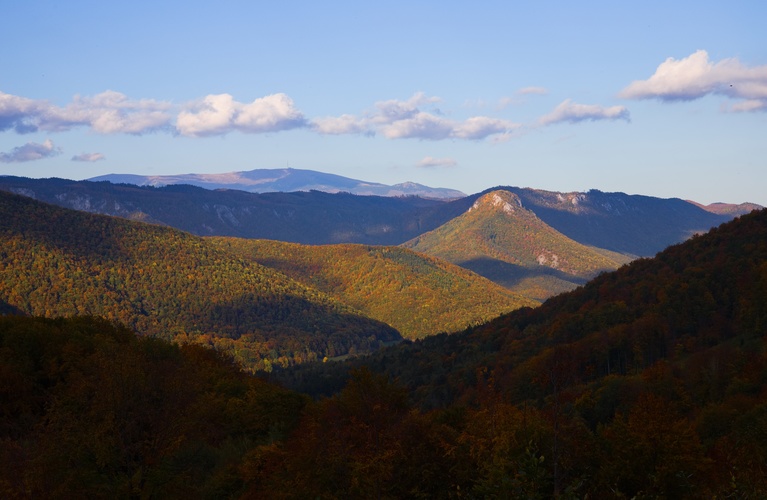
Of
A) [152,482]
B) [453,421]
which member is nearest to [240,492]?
[152,482]

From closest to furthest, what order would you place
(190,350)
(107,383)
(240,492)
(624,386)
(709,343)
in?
(107,383) < (240,492) < (624,386) < (190,350) < (709,343)

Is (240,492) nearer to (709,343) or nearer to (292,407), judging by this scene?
(292,407)

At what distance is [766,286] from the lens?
324 feet

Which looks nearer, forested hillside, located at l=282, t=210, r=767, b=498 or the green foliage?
forested hillside, located at l=282, t=210, r=767, b=498

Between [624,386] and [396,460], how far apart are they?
45.7 m

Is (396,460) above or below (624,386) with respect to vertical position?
above

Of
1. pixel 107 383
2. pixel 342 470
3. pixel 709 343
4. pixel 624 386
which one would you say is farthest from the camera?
pixel 709 343

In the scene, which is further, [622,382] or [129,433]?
[622,382]

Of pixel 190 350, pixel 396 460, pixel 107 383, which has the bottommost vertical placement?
pixel 190 350

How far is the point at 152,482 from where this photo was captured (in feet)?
110

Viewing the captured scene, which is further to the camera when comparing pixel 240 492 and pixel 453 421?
pixel 453 421

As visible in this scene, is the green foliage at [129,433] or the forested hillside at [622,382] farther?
the green foliage at [129,433]

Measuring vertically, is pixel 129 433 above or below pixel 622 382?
above

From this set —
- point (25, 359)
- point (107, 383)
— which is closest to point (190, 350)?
point (25, 359)
